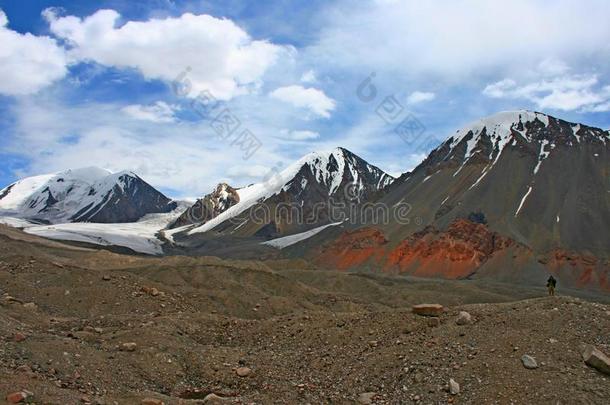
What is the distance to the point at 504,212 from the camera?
105 meters

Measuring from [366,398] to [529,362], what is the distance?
12.2 ft

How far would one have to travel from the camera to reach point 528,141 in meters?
129

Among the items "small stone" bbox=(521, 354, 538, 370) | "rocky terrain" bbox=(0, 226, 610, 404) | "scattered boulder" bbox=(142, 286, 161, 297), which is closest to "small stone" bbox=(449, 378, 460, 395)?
"rocky terrain" bbox=(0, 226, 610, 404)

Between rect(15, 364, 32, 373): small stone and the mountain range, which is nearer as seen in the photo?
rect(15, 364, 32, 373): small stone

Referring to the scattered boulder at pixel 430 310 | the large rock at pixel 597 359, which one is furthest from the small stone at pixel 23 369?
the large rock at pixel 597 359

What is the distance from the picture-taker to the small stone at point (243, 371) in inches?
578

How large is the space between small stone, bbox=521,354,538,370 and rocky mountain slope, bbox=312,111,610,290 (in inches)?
2865

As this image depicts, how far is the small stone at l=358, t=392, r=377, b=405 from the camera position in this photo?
496 inches

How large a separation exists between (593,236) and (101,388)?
94579 mm

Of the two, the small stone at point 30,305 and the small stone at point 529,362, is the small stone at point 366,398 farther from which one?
the small stone at point 30,305

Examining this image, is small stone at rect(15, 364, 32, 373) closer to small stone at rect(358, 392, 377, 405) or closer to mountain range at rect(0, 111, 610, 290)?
small stone at rect(358, 392, 377, 405)

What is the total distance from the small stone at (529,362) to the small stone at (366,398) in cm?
343

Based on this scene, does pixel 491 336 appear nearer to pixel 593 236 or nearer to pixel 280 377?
pixel 280 377

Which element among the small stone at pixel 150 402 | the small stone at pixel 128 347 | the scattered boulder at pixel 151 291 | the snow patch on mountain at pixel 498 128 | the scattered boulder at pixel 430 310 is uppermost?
the snow patch on mountain at pixel 498 128
